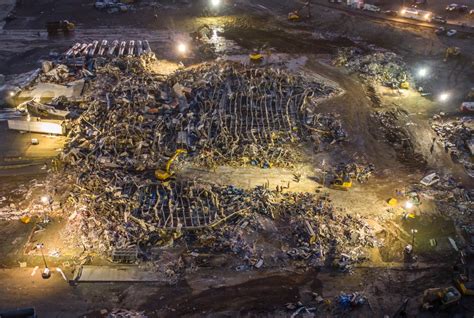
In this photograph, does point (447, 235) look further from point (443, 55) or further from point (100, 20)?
point (100, 20)

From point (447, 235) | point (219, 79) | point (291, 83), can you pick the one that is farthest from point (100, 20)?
point (447, 235)

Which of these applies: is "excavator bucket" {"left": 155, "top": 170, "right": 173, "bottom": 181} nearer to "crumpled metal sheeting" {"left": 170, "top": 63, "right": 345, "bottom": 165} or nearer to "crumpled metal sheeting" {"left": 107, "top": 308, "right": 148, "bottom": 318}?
"crumpled metal sheeting" {"left": 170, "top": 63, "right": 345, "bottom": 165}

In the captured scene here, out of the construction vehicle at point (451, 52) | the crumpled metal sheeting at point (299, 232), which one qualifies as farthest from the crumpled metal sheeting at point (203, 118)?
the construction vehicle at point (451, 52)

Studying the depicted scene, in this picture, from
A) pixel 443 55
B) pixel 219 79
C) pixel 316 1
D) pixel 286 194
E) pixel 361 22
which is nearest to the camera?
pixel 286 194

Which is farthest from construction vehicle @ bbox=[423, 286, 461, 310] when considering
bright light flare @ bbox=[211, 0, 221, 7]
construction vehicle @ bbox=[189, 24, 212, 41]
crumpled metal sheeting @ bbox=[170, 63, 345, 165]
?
bright light flare @ bbox=[211, 0, 221, 7]

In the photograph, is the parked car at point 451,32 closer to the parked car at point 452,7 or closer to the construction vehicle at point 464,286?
the parked car at point 452,7
